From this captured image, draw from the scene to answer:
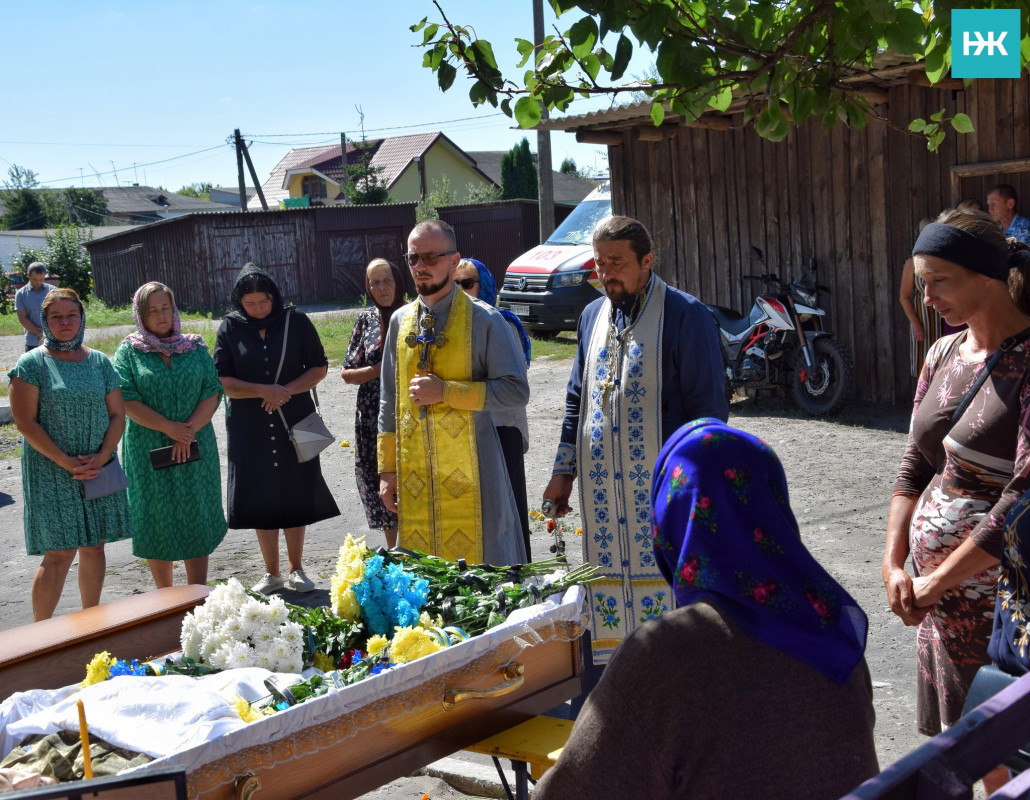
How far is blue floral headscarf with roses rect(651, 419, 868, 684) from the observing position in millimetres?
1779

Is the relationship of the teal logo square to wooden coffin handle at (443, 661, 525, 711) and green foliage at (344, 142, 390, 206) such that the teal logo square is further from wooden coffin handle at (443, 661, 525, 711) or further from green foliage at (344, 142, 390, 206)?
green foliage at (344, 142, 390, 206)

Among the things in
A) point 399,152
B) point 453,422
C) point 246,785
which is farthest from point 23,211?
point 246,785

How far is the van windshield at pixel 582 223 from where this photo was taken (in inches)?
661

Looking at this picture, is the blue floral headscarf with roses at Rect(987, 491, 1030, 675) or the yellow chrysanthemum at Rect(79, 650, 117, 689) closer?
the blue floral headscarf with roses at Rect(987, 491, 1030, 675)

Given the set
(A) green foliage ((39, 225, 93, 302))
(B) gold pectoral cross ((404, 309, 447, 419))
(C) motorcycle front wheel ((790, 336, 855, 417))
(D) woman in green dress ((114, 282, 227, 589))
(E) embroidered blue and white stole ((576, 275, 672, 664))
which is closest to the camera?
(E) embroidered blue and white stole ((576, 275, 672, 664))

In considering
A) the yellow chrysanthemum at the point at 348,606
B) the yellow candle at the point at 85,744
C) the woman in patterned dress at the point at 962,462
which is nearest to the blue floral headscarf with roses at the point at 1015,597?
the woman in patterned dress at the point at 962,462

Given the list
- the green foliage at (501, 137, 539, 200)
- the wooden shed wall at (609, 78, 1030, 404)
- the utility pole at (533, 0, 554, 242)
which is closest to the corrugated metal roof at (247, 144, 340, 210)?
the green foliage at (501, 137, 539, 200)

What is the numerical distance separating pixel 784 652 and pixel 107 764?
1564 millimetres

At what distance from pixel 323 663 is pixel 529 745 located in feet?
2.14

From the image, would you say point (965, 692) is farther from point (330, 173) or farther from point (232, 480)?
point (330, 173)

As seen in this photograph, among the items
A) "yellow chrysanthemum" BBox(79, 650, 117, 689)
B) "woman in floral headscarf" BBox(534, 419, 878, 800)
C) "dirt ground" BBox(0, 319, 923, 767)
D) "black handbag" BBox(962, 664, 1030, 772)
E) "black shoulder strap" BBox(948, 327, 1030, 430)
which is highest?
"black shoulder strap" BBox(948, 327, 1030, 430)

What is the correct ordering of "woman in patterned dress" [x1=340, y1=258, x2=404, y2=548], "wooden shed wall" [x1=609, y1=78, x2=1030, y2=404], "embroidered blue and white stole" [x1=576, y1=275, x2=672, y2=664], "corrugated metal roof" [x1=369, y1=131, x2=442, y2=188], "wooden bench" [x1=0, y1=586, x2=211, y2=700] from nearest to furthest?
1. "wooden bench" [x1=0, y1=586, x2=211, y2=700]
2. "embroidered blue and white stole" [x1=576, y1=275, x2=672, y2=664]
3. "woman in patterned dress" [x1=340, y1=258, x2=404, y2=548]
4. "wooden shed wall" [x1=609, y1=78, x2=1030, y2=404]
5. "corrugated metal roof" [x1=369, y1=131, x2=442, y2=188]

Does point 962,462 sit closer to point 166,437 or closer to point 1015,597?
point 1015,597

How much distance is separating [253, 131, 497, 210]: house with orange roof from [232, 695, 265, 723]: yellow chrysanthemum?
147 feet
